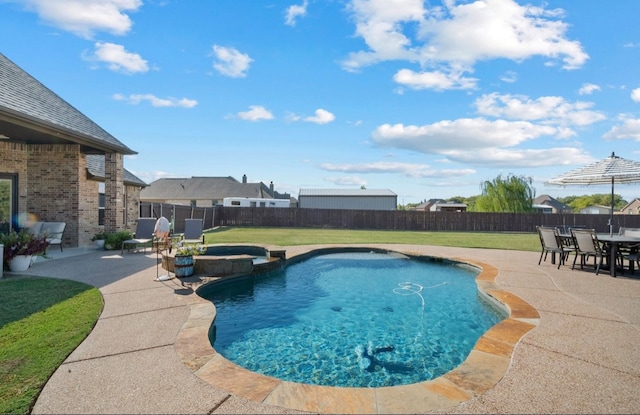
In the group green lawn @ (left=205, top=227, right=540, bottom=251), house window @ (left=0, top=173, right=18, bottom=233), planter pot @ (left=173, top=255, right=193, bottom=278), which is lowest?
green lawn @ (left=205, top=227, right=540, bottom=251)

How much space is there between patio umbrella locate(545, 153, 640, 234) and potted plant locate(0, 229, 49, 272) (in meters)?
13.8

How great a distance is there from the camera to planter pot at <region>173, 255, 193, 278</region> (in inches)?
268

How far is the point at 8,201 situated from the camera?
33.3ft

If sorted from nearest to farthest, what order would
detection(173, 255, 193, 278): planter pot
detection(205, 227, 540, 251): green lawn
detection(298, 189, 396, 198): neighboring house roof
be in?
detection(173, 255, 193, 278): planter pot
detection(205, 227, 540, 251): green lawn
detection(298, 189, 396, 198): neighboring house roof

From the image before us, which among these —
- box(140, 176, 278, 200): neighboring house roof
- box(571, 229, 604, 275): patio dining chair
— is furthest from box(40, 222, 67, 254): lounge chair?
box(140, 176, 278, 200): neighboring house roof

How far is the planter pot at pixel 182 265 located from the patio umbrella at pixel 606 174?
1050cm

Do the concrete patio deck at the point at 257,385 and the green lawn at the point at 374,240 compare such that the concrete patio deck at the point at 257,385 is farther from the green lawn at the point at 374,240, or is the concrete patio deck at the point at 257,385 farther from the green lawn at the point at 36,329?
the green lawn at the point at 374,240

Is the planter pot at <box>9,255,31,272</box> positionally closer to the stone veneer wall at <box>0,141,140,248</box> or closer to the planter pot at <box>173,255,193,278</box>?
the planter pot at <box>173,255,193,278</box>

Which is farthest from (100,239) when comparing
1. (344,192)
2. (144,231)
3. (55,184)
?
(344,192)

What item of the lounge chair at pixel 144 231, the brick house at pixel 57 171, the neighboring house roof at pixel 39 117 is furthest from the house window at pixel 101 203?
the lounge chair at pixel 144 231

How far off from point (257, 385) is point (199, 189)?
42.7m

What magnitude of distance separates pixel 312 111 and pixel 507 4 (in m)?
10.1

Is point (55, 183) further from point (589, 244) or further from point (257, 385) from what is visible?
point (589, 244)

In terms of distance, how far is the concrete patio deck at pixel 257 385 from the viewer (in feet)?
7.89
